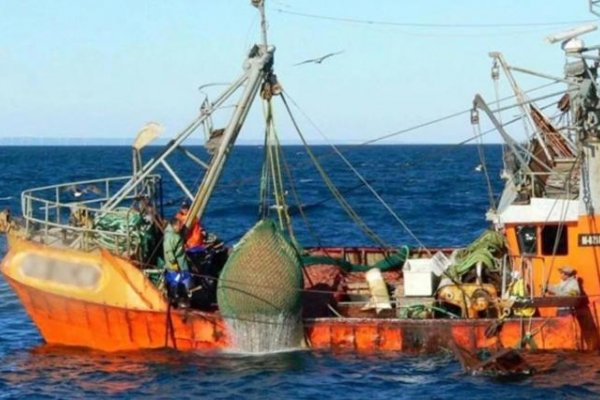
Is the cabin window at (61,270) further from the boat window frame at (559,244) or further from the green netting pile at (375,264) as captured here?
the boat window frame at (559,244)

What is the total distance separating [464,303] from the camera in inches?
878

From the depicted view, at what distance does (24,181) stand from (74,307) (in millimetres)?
71370

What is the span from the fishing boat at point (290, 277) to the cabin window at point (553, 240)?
30mm

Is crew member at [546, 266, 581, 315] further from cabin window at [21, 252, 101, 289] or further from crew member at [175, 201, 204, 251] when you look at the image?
cabin window at [21, 252, 101, 289]

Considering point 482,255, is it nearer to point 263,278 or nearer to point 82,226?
point 263,278

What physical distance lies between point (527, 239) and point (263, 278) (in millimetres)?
5259

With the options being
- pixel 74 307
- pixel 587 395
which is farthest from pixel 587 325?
pixel 74 307

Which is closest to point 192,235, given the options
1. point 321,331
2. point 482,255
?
point 321,331

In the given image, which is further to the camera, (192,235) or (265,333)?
(192,235)

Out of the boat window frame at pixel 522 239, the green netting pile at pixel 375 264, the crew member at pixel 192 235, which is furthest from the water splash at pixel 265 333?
the boat window frame at pixel 522 239

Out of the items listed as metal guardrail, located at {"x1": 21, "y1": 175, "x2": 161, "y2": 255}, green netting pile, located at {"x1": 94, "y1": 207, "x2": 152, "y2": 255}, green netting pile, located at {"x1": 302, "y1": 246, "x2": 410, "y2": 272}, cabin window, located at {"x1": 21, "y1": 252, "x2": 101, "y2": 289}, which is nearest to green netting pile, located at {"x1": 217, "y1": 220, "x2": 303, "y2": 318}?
green netting pile, located at {"x1": 94, "y1": 207, "x2": 152, "y2": 255}

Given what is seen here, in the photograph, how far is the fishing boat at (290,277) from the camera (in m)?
21.6

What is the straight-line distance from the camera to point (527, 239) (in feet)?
73.5

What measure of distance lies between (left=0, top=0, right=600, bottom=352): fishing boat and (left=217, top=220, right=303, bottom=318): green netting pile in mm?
25
